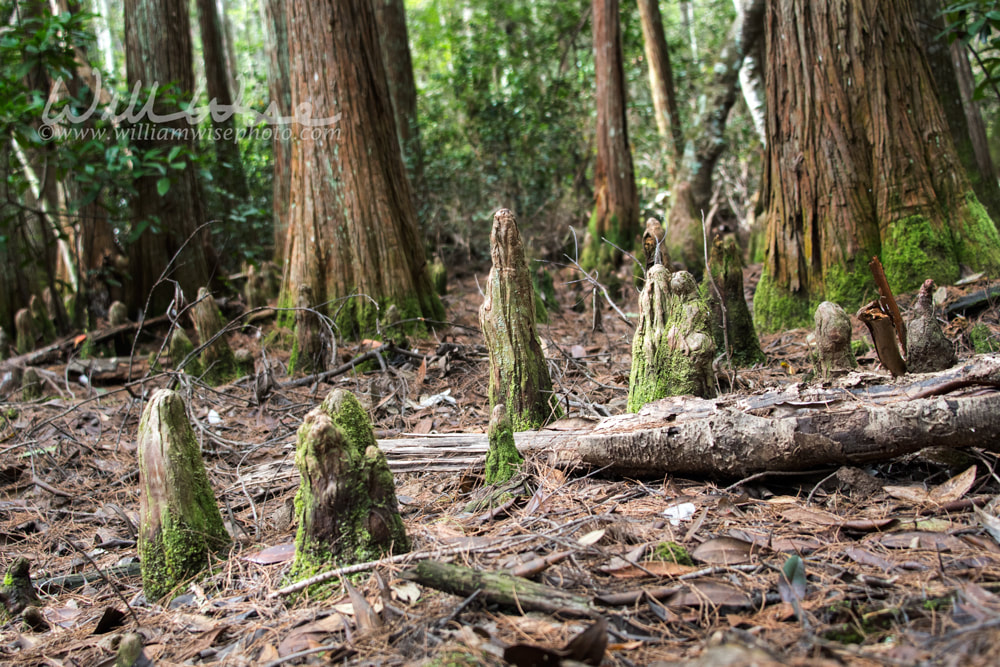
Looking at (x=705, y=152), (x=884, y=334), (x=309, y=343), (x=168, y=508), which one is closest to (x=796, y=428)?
(x=884, y=334)

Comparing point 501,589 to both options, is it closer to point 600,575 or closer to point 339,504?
point 600,575

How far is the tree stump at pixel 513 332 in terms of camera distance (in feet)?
10.6

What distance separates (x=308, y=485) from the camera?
2170 millimetres

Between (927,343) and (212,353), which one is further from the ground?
(212,353)

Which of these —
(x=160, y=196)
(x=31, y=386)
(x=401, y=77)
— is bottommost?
(x=31, y=386)

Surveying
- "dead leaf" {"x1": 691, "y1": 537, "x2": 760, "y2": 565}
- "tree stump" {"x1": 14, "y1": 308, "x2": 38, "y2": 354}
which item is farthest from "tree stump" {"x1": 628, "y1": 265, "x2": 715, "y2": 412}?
"tree stump" {"x1": 14, "y1": 308, "x2": 38, "y2": 354}

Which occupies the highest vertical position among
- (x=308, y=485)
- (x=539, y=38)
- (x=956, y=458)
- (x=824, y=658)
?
(x=539, y=38)

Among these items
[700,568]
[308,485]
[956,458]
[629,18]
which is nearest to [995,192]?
[956,458]

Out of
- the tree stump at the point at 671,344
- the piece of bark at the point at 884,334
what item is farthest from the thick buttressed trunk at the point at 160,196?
the piece of bark at the point at 884,334

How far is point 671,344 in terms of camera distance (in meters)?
2.99

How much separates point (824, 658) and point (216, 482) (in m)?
3.05

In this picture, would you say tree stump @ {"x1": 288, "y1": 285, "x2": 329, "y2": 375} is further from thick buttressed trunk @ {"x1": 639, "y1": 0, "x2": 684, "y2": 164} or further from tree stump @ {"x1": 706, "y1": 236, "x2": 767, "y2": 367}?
thick buttressed trunk @ {"x1": 639, "y1": 0, "x2": 684, "y2": 164}

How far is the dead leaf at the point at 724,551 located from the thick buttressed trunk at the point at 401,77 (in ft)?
28.7

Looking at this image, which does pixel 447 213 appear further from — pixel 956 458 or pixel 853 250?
pixel 956 458
